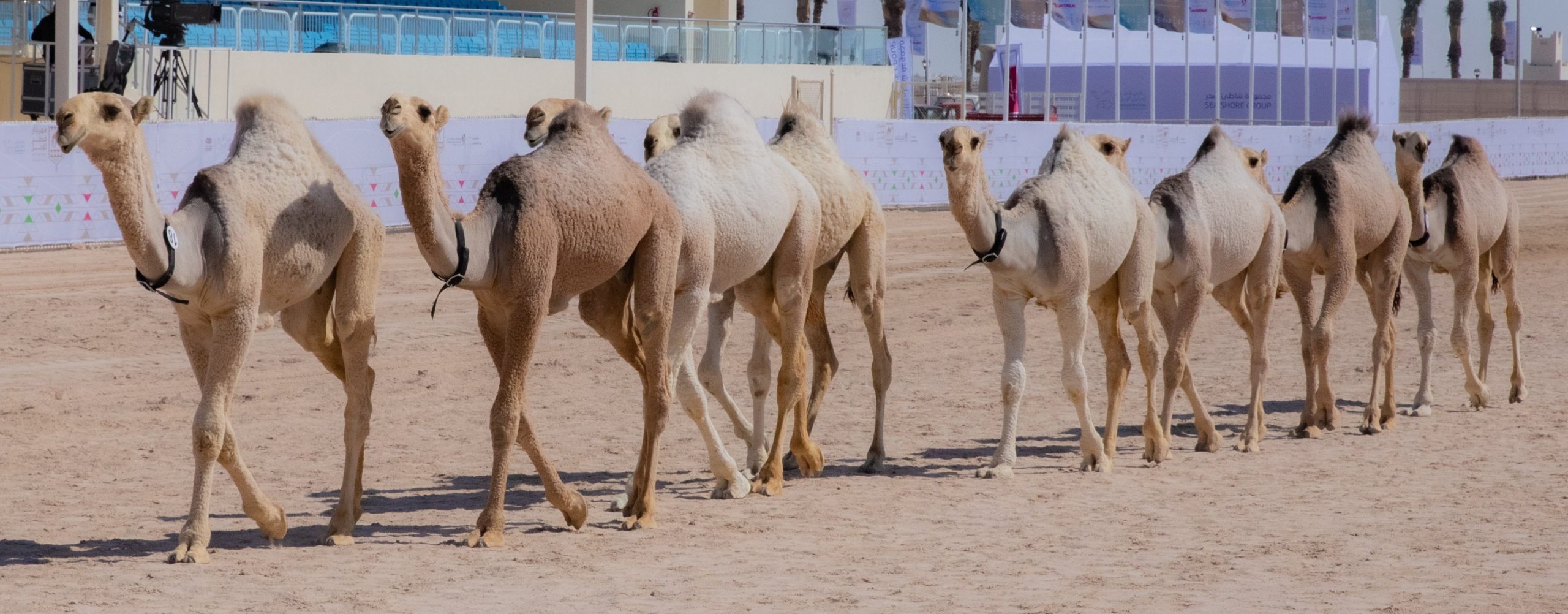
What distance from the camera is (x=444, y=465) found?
966 centimetres

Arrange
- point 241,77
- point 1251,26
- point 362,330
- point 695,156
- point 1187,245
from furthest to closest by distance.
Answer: point 1251,26 → point 241,77 → point 1187,245 → point 695,156 → point 362,330

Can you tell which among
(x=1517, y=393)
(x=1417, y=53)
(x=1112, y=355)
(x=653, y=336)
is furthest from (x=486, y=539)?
(x=1417, y=53)

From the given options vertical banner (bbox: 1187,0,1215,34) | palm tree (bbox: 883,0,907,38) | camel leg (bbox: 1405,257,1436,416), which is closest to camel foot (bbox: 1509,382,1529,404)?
camel leg (bbox: 1405,257,1436,416)

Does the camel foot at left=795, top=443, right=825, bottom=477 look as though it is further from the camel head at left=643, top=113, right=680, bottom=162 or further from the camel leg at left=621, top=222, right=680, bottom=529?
the camel head at left=643, top=113, right=680, bottom=162

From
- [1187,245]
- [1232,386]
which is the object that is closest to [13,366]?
[1187,245]

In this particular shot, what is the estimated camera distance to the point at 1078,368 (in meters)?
9.39

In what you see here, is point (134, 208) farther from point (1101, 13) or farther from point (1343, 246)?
point (1101, 13)

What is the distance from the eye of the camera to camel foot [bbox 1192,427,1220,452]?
416 inches

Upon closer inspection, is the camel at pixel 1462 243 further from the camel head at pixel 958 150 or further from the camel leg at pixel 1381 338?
the camel head at pixel 958 150

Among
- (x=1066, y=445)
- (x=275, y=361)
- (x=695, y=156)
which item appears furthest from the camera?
(x=275, y=361)

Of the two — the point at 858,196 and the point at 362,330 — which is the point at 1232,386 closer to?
the point at 858,196

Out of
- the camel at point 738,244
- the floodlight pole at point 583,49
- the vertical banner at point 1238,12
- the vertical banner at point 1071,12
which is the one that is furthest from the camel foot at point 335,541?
the vertical banner at point 1238,12

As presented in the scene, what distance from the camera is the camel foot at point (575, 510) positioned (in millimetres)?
7559

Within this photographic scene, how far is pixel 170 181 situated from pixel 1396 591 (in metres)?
15.6
